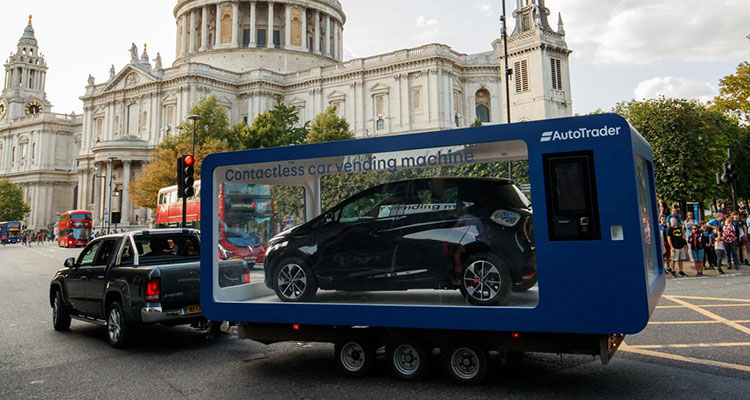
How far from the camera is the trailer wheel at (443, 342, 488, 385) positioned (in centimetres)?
539

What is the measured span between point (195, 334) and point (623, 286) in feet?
24.1

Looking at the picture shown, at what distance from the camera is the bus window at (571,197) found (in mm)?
4805

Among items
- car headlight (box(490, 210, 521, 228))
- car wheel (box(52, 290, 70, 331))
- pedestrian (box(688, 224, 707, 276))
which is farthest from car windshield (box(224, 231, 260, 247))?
pedestrian (box(688, 224, 707, 276))

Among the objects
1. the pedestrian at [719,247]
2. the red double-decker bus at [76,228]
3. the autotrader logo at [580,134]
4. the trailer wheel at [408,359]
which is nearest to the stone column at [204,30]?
the red double-decker bus at [76,228]

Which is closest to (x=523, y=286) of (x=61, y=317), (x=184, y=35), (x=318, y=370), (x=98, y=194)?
(x=318, y=370)

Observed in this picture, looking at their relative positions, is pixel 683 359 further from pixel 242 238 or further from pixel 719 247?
pixel 719 247

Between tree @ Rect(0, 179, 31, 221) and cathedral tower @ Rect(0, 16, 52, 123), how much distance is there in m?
23.9

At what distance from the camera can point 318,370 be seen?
6488 millimetres

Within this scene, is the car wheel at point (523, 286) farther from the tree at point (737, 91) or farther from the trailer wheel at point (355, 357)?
the tree at point (737, 91)

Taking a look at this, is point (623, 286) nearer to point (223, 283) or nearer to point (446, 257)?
point (446, 257)

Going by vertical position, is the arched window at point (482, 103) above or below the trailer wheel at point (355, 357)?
above

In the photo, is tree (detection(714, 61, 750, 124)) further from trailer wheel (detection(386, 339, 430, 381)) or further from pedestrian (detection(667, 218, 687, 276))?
trailer wheel (detection(386, 339, 430, 381))

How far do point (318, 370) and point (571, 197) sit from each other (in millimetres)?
3759

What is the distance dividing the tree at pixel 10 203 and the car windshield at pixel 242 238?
91.3 metres
